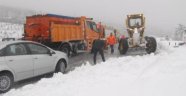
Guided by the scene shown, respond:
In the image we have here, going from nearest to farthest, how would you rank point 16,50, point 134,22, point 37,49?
point 16,50, point 37,49, point 134,22

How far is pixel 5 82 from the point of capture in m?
9.45

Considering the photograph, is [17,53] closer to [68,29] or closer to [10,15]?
[68,29]

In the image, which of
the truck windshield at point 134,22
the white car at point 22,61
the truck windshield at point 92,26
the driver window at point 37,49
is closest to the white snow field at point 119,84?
the white car at point 22,61

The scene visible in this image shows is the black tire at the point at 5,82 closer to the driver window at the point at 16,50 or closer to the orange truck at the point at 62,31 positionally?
the driver window at the point at 16,50

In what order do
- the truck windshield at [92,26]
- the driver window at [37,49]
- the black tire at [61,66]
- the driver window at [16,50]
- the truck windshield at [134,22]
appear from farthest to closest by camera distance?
the truck windshield at [92,26] < the truck windshield at [134,22] < the black tire at [61,66] < the driver window at [37,49] < the driver window at [16,50]

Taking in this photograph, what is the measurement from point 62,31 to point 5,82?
9.34 metres

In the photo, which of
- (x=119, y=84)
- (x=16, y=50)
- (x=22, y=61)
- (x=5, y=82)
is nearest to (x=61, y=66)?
(x=22, y=61)

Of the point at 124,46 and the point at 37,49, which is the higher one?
the point at 37,49

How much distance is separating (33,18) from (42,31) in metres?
0.99

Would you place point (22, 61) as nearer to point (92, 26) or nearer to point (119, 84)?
point (119, 84)

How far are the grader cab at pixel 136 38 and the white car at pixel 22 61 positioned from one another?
8366 mm

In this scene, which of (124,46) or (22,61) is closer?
(22,61)

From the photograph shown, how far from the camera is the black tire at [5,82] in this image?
934cm

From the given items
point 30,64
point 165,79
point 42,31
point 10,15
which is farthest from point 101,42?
point 10,15
